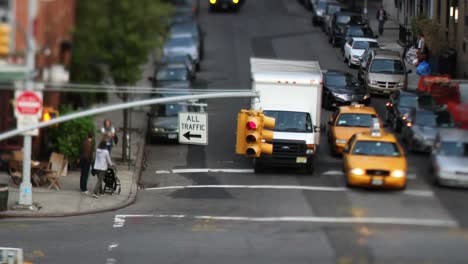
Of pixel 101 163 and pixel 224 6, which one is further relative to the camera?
pixel 224 6

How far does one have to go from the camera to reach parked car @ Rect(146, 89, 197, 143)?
195ft

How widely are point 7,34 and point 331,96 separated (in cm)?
2752

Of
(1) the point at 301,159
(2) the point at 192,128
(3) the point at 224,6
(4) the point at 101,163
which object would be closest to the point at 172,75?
(4) the point at 101,163

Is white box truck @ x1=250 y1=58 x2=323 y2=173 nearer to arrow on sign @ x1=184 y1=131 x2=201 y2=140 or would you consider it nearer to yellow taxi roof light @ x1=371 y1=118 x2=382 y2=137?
arrow on sign @ x1=184 y1=131 x2=201 y2=140

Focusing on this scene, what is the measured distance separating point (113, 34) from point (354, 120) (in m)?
15.2

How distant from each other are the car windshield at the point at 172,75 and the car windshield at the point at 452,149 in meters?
28.3

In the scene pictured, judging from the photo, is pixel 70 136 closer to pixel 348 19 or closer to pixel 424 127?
pixel 424 127

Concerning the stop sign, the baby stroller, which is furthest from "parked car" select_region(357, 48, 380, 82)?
the stop sign

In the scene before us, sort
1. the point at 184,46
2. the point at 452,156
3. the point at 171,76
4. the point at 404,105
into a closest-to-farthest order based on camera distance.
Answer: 1. the point at 452,156
2. the point at 404,105
3. the point at 171,76
4. the point at 184,46

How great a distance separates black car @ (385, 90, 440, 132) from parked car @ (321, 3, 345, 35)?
33654 millimetres

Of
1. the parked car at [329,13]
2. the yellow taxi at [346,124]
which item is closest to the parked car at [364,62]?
the yellow taxi at [346,124]

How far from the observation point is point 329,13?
3538 inches

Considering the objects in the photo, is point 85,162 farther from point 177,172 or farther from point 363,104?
point 363,104

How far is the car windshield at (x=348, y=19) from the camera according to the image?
8144 centimetres
